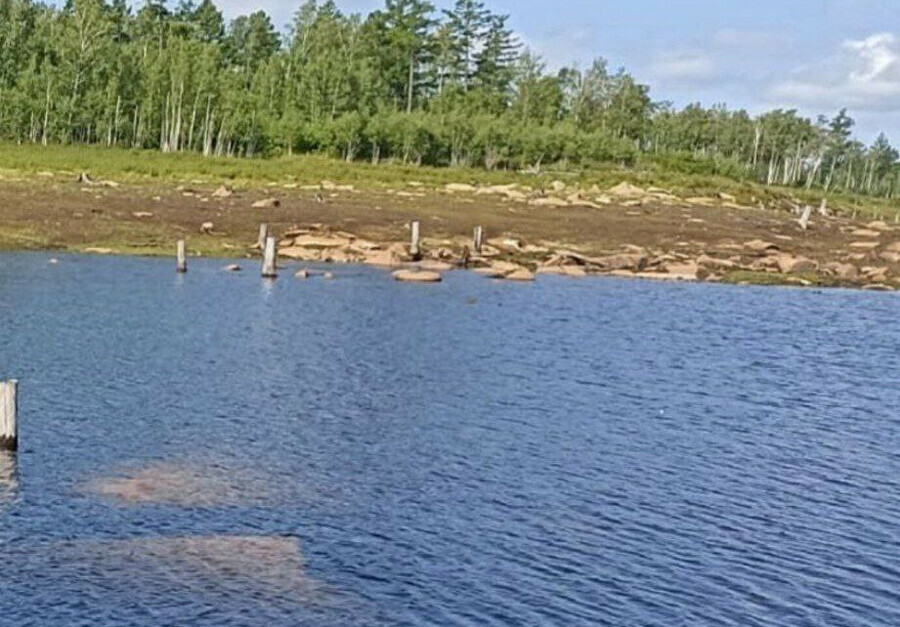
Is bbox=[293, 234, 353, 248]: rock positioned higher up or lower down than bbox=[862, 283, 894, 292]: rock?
lower down

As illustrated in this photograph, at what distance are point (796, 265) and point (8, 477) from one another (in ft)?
228

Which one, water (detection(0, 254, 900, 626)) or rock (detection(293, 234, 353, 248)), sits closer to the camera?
water (detection(0, 254, 900, 626))

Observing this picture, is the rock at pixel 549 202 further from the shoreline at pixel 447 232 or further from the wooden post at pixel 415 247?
the wooden post at pixel 415 247

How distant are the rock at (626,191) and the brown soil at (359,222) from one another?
500 inches

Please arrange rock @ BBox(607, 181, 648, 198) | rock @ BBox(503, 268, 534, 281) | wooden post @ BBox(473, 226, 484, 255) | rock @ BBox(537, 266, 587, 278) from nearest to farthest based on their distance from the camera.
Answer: rock @ BBox(503, 268, 534, 281)
rock @ BBox(537, 266, 587, 278)
wooden post @ BBox(473, 226, 484, 255)
rock @ BBox(607, 181, 648, 198)

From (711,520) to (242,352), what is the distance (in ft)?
79.7

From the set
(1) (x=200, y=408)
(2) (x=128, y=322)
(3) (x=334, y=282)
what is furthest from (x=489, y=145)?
(1) (x=200, y=408)

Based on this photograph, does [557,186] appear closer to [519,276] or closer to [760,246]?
[760,246]

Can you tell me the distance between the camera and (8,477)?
26688 mm

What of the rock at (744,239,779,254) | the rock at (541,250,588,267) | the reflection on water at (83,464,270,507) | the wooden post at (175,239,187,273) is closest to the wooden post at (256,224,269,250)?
the wooden post at (175,239,187,273)

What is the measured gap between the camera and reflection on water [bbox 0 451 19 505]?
2528 centimetres

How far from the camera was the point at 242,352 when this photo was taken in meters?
46.3

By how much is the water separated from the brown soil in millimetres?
25632

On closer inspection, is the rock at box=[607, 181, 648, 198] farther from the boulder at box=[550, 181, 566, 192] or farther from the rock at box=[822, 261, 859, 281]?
the rock at box=[822, 261, 859, 281]
